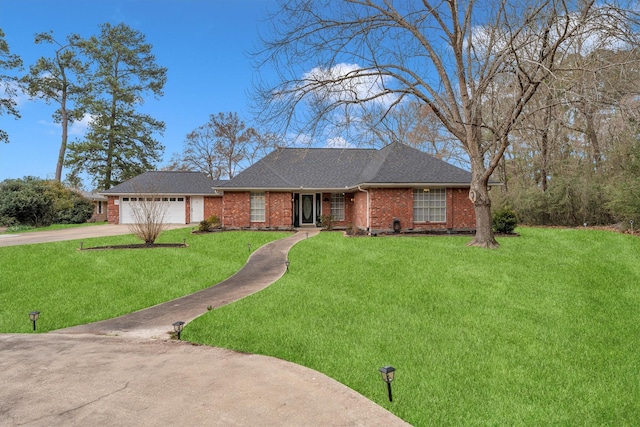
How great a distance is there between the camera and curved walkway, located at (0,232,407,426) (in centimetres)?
336

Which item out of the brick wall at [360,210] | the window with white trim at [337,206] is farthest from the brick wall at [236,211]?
the brick wall at [360,210]

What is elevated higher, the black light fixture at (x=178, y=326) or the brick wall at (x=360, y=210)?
the brick wall at (x=360, y=210)

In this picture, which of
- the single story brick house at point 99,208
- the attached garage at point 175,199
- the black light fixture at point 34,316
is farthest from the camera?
the single story brick house at point 99,208

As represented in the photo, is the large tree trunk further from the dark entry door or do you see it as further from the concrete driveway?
the concrete driveway

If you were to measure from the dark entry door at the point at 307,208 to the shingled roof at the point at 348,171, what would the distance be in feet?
4.02

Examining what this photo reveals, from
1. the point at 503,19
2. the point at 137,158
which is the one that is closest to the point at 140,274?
the point at 503,19

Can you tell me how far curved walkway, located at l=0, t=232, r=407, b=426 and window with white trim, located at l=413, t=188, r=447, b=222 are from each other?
14719 mm

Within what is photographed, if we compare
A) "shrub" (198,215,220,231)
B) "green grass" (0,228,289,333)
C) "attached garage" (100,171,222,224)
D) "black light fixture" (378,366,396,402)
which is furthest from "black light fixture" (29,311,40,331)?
"attached garage" (100,171,222,224)

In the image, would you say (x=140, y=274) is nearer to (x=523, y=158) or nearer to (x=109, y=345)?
(x=109, y=345)

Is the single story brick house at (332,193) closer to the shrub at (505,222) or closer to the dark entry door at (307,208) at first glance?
the dark entry door at (307,208)

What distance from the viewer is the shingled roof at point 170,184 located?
2644 cm

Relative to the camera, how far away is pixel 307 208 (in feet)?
74.4

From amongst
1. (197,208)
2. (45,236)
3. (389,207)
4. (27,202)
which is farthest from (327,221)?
(27,202)

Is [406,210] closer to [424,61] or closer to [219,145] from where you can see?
[424,61]
